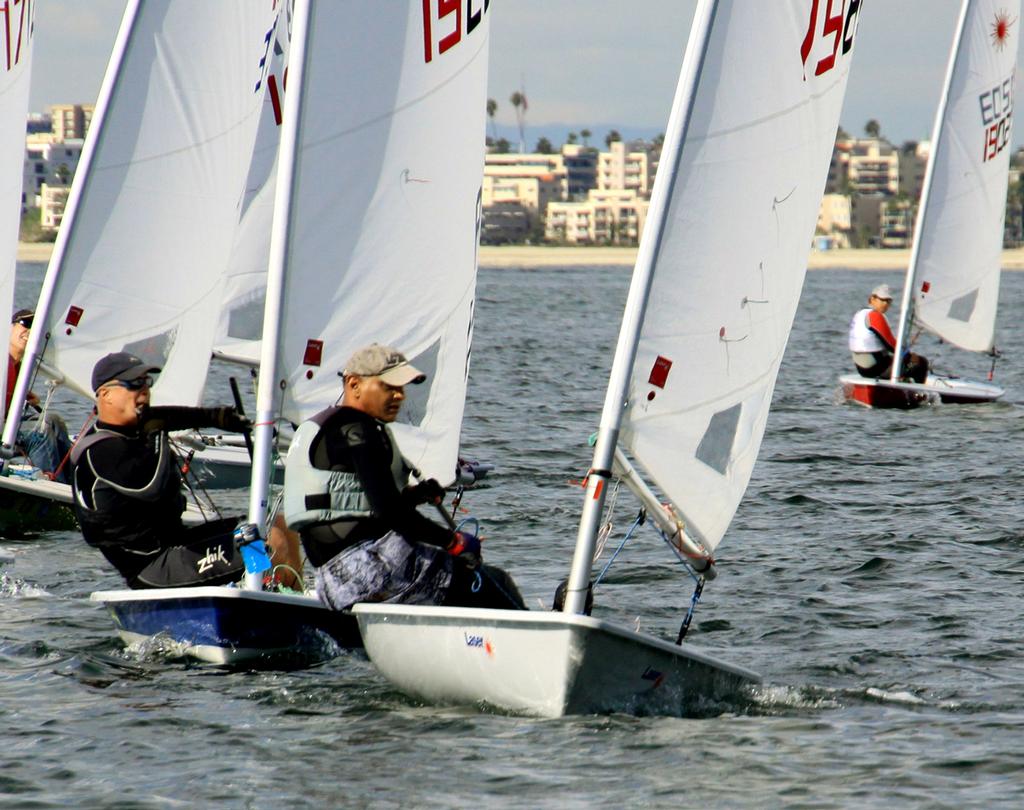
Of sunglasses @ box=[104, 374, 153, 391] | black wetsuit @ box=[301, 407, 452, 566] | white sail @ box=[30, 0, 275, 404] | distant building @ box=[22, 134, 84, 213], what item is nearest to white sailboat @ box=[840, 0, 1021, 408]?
white sail @ box=[30, 0, 275, 404]

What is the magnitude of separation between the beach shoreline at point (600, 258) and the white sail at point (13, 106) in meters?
106

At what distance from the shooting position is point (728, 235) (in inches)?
289

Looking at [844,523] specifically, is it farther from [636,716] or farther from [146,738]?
[146,738]

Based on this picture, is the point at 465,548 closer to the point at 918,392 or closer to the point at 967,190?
the point at 918,392

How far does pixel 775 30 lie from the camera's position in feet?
24.0

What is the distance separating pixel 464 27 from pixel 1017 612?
15.0 feet

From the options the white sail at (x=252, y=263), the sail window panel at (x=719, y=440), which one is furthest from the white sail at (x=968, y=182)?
the sail window panel at (x=719, y=440)

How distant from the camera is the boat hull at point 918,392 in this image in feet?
70.4

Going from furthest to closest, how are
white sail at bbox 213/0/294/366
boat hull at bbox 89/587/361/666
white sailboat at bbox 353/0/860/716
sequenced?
1. white sail at bbox 213/0/294/366
2. boat hull at bbox 89/587/361/666
3. white sailboat at bbox 353/0/860/716

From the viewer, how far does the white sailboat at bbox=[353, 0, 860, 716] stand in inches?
276

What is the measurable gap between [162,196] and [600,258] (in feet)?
420

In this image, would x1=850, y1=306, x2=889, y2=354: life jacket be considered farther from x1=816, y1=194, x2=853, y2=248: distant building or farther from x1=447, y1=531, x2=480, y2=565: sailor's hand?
x1=816, y1=194, x2=853, y2=248: distant building

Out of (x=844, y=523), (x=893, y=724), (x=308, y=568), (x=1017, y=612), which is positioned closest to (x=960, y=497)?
(x=844, y=523)

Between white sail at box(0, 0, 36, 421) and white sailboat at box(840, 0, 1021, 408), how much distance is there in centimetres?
1211
